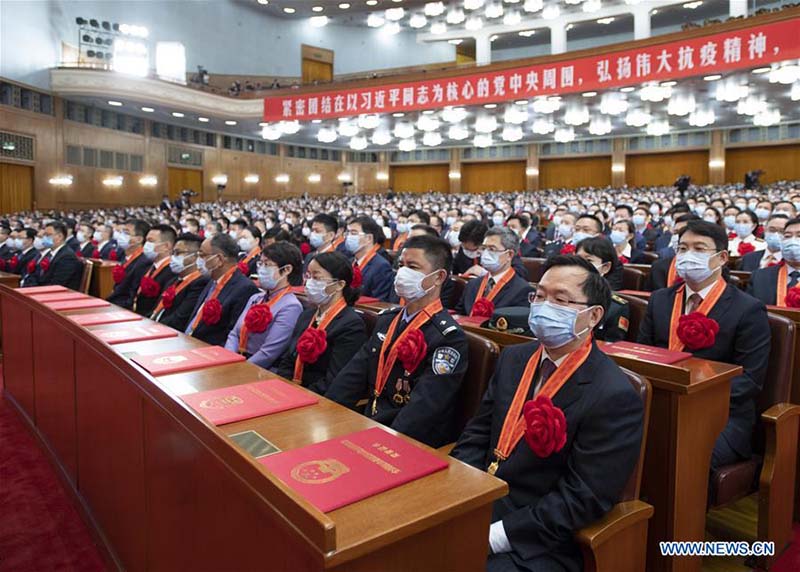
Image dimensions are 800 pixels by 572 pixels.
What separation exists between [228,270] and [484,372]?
95.8 inches

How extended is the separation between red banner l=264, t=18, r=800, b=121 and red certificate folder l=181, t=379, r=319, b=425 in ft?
39.9

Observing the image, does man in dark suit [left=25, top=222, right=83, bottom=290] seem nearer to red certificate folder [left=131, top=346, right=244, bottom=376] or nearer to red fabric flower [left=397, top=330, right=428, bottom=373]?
red certificate folder [left=131, top=346, right=244, bottom=376]

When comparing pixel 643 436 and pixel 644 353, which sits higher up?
pixel 644 353

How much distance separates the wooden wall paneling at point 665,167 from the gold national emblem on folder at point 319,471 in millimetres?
25240

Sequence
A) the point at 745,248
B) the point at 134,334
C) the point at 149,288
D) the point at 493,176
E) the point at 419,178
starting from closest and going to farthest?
the point at 134,334 → the point at 149,288 → the point at 745,248 → the point at 493,176 → the point at 419,178

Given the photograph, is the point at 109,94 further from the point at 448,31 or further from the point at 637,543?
the point at 637,543

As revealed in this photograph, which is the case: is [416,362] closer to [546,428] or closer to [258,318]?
[546,428]

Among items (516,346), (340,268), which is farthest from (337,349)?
(516,346)

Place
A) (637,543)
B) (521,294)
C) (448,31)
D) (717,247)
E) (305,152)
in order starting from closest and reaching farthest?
(637,543) → (717,247) → (521,294) → (448,31) → (305,152)

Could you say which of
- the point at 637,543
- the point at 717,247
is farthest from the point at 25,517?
the point at 717,247

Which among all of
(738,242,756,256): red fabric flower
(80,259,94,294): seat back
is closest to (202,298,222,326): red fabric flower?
(80,259,94,294): seat back

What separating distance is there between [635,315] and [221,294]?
8.29 feet

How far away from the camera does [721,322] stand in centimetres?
260

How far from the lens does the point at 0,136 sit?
16891mm
